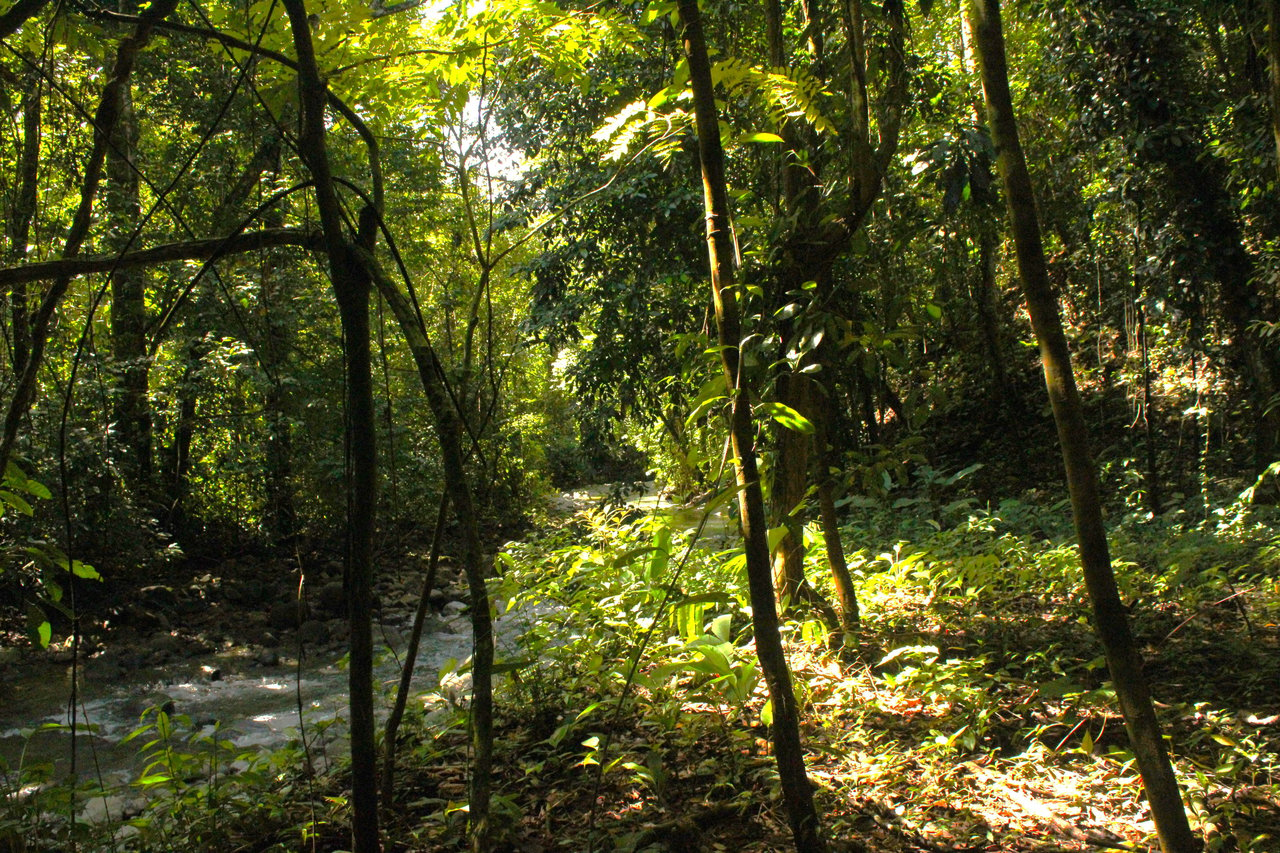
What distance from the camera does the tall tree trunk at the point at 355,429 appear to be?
5.04ft

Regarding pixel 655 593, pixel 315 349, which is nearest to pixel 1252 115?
pixel 655 593

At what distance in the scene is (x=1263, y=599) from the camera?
3.61m

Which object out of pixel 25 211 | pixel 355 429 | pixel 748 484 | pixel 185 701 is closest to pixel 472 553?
pixel 355 429

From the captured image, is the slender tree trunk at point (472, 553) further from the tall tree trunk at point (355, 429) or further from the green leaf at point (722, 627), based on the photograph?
the green leaf at point (722, 627)

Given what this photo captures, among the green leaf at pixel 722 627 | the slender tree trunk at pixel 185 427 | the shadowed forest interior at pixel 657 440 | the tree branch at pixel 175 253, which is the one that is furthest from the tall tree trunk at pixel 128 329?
the green leaf at pixel 722 627

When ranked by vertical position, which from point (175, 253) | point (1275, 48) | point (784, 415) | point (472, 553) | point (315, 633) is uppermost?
point (1275, 48)

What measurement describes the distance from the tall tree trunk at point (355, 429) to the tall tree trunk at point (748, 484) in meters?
0.77

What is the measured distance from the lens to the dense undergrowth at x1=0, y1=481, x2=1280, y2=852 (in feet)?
6.99

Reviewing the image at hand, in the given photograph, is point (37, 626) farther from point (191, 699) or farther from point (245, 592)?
point (245, 592)

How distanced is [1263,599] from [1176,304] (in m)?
4.34

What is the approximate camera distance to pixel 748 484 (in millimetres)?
1692

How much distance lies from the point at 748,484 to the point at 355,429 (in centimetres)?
82

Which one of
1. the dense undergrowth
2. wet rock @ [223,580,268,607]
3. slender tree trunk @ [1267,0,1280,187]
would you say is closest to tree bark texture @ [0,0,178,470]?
the dense undergrowth

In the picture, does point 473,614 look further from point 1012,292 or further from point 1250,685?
point 1012,292
